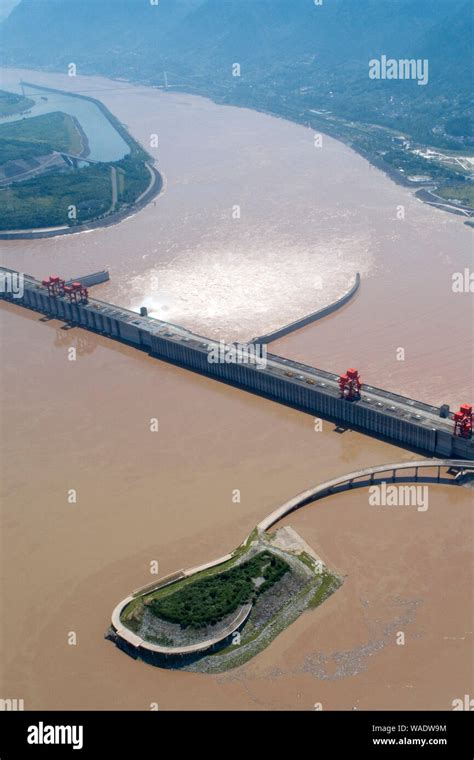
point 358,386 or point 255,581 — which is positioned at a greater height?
point 358,386

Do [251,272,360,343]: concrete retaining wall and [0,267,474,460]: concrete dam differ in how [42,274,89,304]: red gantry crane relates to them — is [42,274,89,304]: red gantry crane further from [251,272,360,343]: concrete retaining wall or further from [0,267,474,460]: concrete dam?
[251,272,360,343]: concrete retaining wall

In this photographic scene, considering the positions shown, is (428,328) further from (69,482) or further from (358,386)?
(69,482)

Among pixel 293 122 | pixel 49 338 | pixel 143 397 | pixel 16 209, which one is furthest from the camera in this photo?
pixel 293 122

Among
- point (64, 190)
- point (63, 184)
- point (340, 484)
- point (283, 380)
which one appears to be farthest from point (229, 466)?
point (63, 184)

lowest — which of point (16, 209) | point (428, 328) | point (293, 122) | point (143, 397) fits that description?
point (143, 397)

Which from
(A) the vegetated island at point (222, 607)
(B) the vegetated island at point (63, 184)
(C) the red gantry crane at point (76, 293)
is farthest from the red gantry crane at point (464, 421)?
(B) the vegetated island at point (63, 184)

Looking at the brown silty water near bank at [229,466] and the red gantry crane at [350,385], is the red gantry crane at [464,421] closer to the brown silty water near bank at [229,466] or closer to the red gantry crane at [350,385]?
the brown silty water near bank at [229,466]

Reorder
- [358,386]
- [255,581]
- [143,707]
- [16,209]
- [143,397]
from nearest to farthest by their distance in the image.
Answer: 1. [143,707]
2. [255,581]
3. [358,386]
4. [143,397]
5. [16,209]

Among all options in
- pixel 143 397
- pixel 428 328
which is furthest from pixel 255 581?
pixel 428 328
